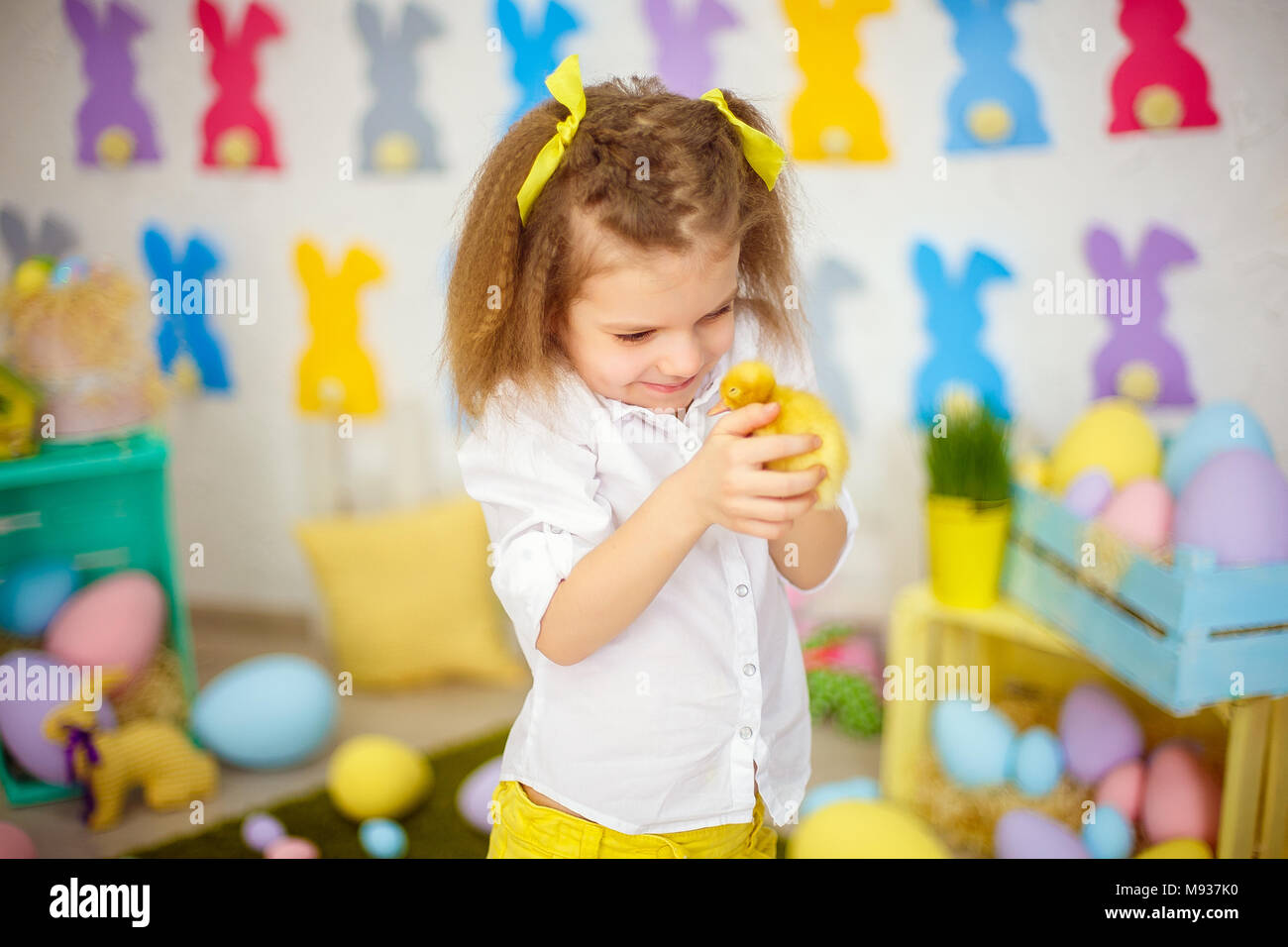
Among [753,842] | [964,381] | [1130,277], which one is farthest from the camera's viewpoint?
[964,381]

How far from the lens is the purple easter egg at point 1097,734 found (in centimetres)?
136

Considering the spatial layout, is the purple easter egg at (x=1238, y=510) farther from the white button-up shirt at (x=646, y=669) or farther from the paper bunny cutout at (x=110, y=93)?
the paper bunny cutout at (x=110, y=93)

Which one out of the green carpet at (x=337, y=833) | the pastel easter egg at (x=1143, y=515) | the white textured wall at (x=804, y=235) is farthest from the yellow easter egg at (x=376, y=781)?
the pastel easter egg at (x=1143, y=515)

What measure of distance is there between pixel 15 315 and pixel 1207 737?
179cm

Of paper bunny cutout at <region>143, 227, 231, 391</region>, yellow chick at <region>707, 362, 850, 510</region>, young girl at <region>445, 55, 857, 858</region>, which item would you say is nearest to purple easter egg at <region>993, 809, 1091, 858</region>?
young girl at <region>445, 55, 857, 858</region>

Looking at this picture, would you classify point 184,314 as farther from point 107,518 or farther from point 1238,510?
point 1238,510

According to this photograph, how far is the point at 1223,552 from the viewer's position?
1163mm

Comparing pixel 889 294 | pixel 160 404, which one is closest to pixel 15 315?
pixel 160 404

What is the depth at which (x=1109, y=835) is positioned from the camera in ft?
4.18

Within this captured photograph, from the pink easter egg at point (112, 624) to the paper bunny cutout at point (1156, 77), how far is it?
161 cm

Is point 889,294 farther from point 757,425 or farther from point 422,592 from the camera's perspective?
point 757,425

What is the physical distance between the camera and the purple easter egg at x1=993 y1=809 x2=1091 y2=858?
48.1 inches

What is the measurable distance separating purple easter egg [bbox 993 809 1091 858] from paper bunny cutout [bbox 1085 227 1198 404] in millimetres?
658

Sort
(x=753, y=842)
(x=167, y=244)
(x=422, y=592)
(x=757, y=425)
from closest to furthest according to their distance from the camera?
(x=757, y=425) → (x=753, y=842) → (x=422, y=592) → (x=167, y=244)
